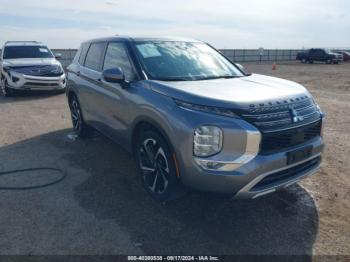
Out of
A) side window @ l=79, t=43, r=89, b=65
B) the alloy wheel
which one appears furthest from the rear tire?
the alloy wheel

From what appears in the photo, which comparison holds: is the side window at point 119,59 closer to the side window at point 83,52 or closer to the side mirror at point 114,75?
the side mirror at point 114,75

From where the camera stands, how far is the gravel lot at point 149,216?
329 cm

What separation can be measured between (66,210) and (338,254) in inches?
114

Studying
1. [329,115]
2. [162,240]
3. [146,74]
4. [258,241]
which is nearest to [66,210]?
[162,240]

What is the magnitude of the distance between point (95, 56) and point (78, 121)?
1563 millimetres

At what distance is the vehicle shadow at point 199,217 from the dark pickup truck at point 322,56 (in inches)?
1453

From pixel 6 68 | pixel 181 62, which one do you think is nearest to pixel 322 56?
pixel 6 68

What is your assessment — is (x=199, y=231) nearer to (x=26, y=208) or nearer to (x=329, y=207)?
(x=329, y=207)

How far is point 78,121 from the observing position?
6.76 meters

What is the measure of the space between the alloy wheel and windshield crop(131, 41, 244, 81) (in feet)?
2.77

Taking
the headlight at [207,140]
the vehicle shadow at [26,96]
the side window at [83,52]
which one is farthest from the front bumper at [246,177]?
the vehicle shadow at [26,96]

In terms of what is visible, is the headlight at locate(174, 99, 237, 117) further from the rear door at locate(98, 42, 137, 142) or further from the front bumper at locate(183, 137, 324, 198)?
the rear door at locate(98, 42, 137, 142)

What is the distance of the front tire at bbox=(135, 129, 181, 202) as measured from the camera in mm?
3713

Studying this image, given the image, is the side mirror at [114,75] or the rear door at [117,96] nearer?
the side mirror at [114,75]
